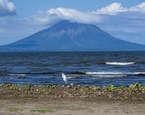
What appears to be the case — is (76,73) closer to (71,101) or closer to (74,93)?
(74,93)

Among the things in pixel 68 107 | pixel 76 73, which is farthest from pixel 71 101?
pixel 76 73

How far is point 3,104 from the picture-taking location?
1708cm

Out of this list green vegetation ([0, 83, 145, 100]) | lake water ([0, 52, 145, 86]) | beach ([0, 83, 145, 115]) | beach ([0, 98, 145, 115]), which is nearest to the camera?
beach ([0, 98, 145, 115])

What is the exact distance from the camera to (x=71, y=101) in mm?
17703

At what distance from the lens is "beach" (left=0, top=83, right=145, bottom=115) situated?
49.9 feet

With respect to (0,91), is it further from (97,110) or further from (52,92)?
(97,110)

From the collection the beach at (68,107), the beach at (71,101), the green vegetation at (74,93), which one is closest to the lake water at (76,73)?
the green vegetation at (74,93)

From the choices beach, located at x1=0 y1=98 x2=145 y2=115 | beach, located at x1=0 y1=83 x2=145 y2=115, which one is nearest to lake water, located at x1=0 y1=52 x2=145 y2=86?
beach, located at x1=0 y1=83 x2=145 y2=115

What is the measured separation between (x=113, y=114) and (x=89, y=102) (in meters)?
2.89

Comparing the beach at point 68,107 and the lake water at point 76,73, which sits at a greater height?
the beach at point 68,107

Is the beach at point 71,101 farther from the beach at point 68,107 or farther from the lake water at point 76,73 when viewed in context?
the lake water at point 76,73

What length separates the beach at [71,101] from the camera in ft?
49.9

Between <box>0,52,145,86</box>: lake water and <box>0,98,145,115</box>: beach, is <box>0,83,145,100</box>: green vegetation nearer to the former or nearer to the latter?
<box>0,98,145,115</box>: beach

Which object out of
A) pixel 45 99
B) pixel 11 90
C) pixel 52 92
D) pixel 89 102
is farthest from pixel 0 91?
pixel 89 102
